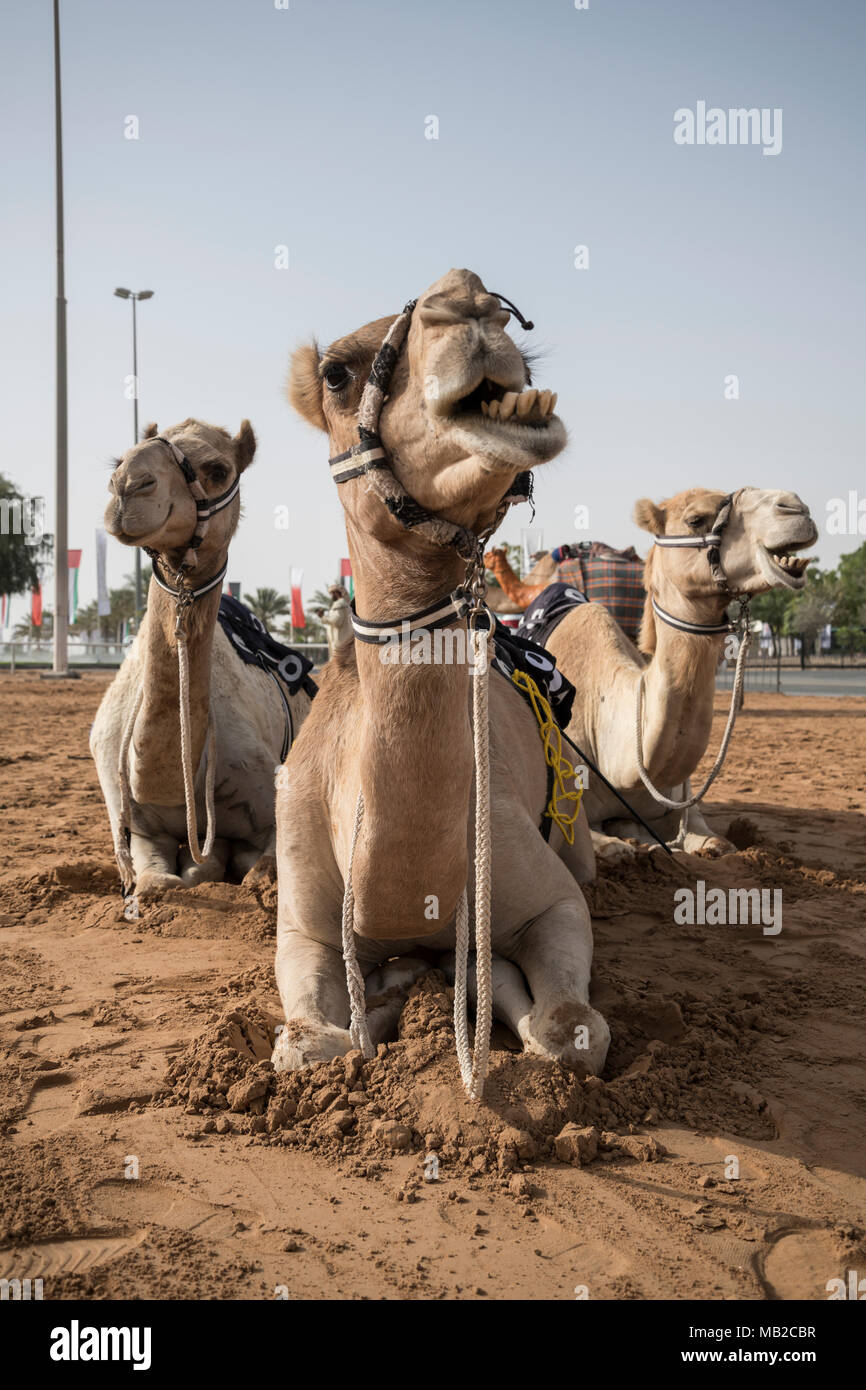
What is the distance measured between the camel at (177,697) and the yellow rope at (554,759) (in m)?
1.50

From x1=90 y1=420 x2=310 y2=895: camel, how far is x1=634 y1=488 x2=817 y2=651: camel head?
2376 mm

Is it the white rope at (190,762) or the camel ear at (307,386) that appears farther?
the white rope at (190,762)

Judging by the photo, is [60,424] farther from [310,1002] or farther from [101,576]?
[310,1002]

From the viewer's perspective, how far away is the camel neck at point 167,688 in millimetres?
5023

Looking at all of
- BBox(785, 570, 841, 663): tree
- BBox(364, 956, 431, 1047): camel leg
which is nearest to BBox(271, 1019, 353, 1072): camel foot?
BBox(364, 956, 431, 1047): camel leg

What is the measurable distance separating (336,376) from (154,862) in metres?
3.49

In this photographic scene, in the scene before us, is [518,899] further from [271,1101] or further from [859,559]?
[859,559]

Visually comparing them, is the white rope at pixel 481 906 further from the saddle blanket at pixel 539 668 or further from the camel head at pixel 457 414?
the saddle blanket at pixel 539 668

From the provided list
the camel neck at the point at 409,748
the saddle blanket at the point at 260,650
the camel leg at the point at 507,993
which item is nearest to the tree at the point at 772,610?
the saddle blanket at the point at 260,650

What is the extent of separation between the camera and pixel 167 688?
201 inches

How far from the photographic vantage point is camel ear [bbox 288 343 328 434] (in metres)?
2.93

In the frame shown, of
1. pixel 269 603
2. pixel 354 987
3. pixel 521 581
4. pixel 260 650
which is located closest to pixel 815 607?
pixel 269 603

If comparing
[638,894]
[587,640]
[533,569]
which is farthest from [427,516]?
[533,569]

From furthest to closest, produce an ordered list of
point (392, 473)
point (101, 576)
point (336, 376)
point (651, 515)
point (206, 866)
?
point (101, 576)
point (651, 515)
point (206, 866)
point (336, 376)
point (392, 473)
